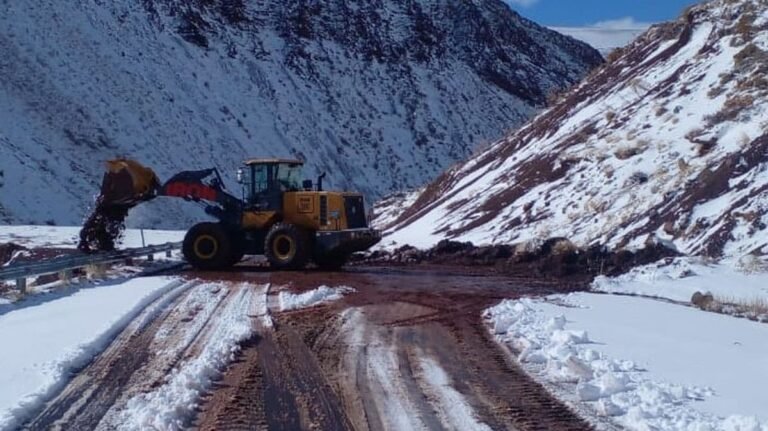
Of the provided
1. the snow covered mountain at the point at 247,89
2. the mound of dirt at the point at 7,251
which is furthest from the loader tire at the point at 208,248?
the snow covered mountain at the point at 247,89

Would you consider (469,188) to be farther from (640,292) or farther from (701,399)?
(701,399)

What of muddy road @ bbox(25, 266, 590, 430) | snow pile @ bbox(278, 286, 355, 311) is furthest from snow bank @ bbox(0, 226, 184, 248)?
muddy road @ bbox(25, 266, 590, 430)

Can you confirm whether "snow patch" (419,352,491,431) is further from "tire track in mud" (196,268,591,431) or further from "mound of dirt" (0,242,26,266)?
"mound of dirt" (0,242,26,266)

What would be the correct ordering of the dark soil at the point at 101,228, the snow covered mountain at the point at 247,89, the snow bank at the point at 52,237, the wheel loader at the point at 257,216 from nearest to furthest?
1. the wheel loader at the point at 257,216
2. the dark soil at the point at 101,228
3. the snow bank at the point at 52,237
4. the snow covered mountain at the point at 247,89

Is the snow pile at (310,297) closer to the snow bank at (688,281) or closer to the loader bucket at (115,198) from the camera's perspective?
the snow bank at (688,281)

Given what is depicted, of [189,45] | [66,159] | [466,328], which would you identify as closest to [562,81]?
[189,45]

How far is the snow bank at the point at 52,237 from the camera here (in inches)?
1172

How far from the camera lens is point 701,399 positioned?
795cm

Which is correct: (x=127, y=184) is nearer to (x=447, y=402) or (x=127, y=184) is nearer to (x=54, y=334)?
(x=54, y=334)

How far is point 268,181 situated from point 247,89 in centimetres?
3641

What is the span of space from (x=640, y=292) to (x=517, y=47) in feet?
229

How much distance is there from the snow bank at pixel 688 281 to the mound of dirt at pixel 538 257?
859 mm

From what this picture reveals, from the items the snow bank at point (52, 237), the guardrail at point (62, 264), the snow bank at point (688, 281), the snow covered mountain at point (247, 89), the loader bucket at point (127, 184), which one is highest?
the snow covered mountain at point (247, 89)

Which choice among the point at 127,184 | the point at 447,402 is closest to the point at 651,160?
the point at 127,184
